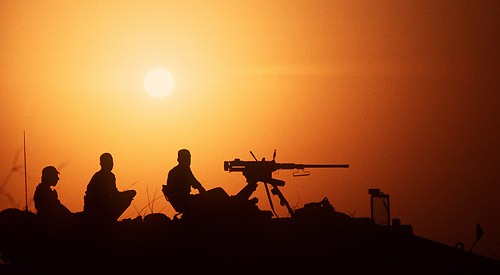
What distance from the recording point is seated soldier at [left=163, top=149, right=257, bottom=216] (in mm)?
13820

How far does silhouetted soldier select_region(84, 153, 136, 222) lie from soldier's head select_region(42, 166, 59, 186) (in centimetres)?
64

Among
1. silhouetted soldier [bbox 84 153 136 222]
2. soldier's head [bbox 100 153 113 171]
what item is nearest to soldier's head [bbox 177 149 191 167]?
silhouetted soldier [bbox 84 153 136 222]

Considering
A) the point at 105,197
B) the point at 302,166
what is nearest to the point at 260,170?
the point at 302,166

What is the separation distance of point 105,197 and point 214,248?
89.7 inches

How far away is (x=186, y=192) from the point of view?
1463 centimetres

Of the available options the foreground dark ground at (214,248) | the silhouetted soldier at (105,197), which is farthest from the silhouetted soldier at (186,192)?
the silhouetted soldier at (105,197)

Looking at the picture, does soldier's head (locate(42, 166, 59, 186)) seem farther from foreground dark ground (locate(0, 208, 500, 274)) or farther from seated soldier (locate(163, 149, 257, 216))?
seated soldier (locate(163, 149, 257, 216))

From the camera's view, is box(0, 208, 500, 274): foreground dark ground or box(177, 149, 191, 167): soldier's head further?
box(177, 149, 191, 167): soldier's head

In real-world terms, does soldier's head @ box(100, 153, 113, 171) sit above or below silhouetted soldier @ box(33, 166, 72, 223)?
above

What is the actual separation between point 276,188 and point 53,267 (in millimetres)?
7228

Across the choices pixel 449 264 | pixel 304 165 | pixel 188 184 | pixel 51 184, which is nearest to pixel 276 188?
pixel 304 165

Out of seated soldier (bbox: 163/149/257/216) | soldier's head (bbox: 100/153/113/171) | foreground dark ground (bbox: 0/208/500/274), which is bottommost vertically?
foreground dark ground (bbox: 0/208/500/274)

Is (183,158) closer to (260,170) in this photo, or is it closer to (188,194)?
(188,194)

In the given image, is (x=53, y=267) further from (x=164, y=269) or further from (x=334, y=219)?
(x=334, y=219)
